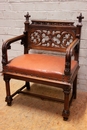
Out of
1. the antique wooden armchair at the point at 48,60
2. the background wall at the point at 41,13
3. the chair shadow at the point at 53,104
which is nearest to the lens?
the antique wooden armchair at the point at 48,60

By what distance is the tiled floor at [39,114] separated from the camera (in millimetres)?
1450

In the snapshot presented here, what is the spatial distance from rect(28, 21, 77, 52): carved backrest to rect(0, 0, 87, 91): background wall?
176 mm

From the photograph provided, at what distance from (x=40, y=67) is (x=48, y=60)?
6.1 inches

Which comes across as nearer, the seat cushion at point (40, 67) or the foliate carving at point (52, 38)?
the seat cushion at point (40, 67)


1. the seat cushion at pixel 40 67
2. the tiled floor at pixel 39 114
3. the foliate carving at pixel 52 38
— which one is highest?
the foliate carving at pixel 52 38

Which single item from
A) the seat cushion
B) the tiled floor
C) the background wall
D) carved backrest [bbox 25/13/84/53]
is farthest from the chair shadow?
carved backrest [bbox 25/13/84/53]

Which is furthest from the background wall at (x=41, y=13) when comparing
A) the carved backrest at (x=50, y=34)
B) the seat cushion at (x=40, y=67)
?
the seat cushion at (x=40, y=67)

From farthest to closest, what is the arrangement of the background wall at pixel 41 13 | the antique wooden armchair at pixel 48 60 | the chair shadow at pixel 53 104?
the background wall at pixel 41 13
the chair shadow at pixel 53 104
the antique wooden armchair at pixel 48 60

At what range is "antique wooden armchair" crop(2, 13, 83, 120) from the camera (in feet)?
4.61

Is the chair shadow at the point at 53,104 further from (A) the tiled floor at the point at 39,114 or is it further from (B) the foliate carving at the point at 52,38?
(B) the foliate carving at the point at 52,38

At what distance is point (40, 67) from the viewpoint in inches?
58.2

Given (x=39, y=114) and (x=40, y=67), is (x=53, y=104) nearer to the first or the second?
(x=39, y=114)

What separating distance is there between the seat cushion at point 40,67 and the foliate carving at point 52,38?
0.21 metres

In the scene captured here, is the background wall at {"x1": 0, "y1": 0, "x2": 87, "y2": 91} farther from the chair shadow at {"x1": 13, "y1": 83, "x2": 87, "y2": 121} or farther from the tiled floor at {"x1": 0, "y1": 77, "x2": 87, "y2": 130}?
the tiled floor at {"x1": 0, "y1": 77, "x2": 87, "y2": 130}
